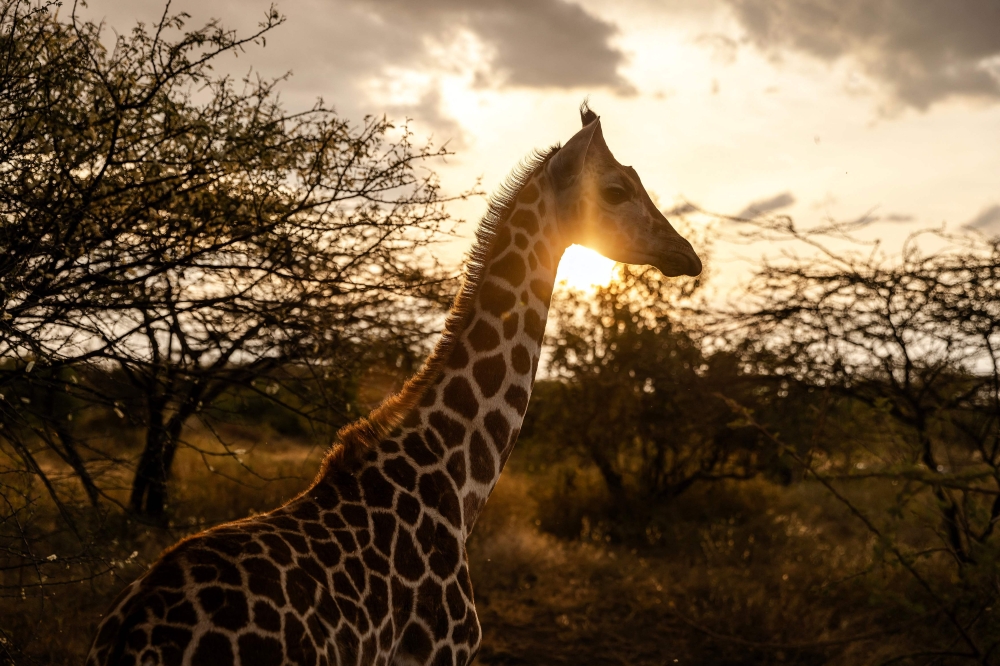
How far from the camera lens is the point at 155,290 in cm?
534

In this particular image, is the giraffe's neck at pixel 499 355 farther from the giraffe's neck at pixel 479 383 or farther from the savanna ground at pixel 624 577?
the savanna ground at pixel 624 577

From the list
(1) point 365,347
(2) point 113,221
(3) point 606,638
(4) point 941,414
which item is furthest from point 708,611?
(2) point 113,221

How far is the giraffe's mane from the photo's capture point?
383cm

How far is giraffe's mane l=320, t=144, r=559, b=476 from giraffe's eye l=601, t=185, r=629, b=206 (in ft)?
1.25

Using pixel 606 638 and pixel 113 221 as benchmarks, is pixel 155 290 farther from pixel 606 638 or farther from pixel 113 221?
pixel 606 638

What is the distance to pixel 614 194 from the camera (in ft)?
15.8

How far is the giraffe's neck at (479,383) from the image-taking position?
12.9 ft

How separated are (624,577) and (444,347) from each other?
6115 millimetres

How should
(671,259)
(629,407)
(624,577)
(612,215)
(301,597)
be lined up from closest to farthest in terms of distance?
(301,597)
(612,215)
(671,259)
(624,577)
(629,407)

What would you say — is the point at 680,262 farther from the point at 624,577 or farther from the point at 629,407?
the point at 629,407

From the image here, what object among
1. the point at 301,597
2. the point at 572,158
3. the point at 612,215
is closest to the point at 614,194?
the point at 612,215

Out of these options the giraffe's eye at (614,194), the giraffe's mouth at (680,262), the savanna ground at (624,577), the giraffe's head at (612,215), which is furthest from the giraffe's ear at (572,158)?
the savanna ground at (624,577)

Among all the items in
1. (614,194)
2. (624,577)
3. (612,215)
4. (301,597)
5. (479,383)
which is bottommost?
(624,577)

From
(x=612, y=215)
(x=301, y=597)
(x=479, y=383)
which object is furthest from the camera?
(x=612, y=215)
